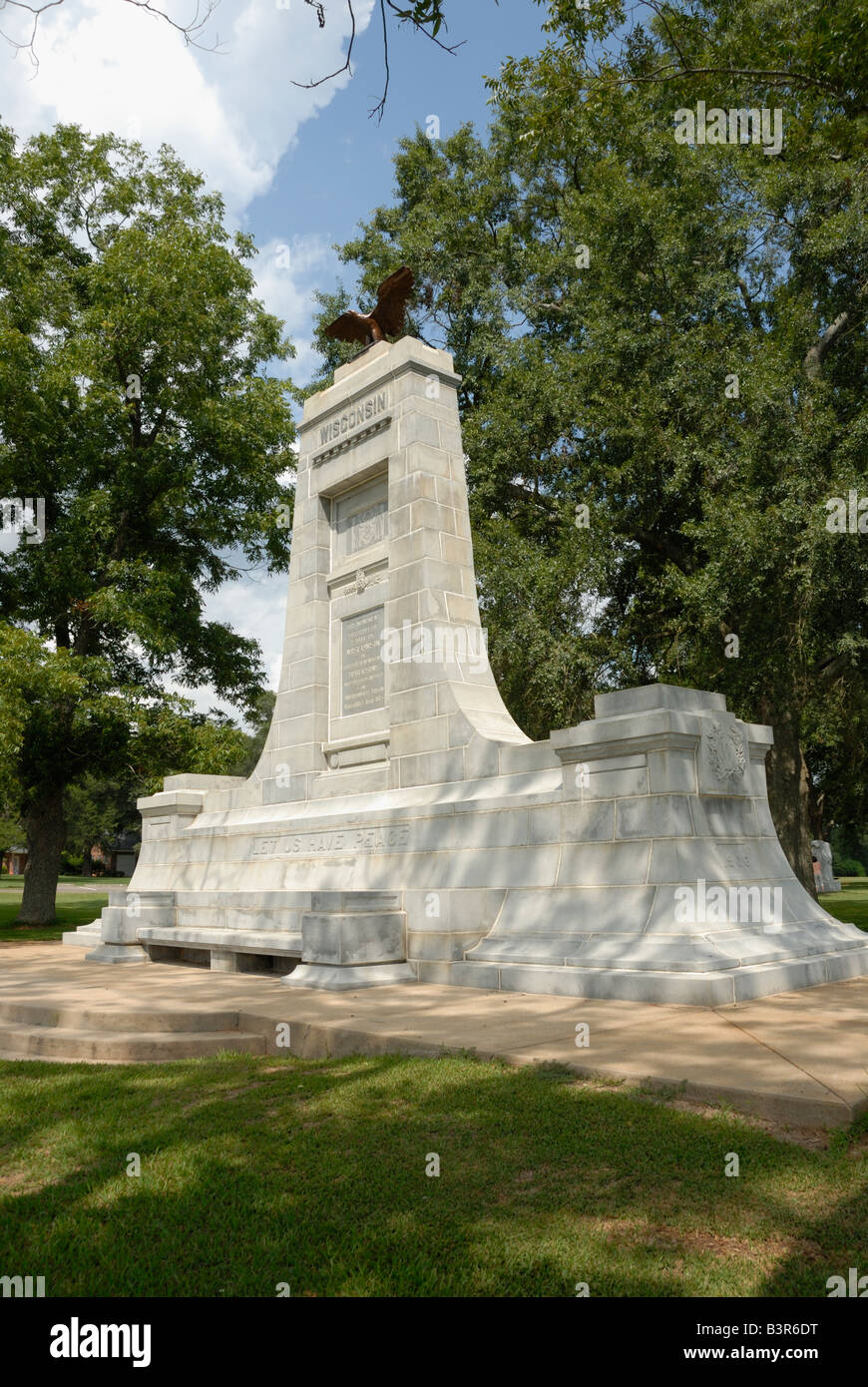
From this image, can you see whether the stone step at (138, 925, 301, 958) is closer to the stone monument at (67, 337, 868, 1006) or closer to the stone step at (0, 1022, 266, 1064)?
the stone monument at (67, 337, 868, 1006)

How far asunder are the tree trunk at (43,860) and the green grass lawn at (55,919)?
400 millimetres

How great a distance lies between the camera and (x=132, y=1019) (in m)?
7.32

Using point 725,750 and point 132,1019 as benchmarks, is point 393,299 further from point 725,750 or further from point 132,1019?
point 132,1019

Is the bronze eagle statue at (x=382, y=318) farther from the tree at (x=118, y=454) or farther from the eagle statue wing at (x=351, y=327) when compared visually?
the tree at (x=118, y=454)

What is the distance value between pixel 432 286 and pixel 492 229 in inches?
117

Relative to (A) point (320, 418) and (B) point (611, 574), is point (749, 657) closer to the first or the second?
(B) point (611, 574)

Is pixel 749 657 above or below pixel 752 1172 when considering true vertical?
above

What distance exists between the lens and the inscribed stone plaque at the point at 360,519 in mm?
13086

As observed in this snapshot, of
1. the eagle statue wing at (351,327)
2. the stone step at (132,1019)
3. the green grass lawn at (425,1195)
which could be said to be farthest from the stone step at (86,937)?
the green grass lawn at (425,1195)

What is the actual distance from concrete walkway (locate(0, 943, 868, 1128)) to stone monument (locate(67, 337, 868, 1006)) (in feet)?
1.74

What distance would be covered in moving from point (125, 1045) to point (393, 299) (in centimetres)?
1089

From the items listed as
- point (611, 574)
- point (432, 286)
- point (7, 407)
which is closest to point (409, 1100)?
point (611, 574)

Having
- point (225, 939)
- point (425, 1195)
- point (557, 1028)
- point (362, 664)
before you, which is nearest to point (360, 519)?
point (362, 664)
